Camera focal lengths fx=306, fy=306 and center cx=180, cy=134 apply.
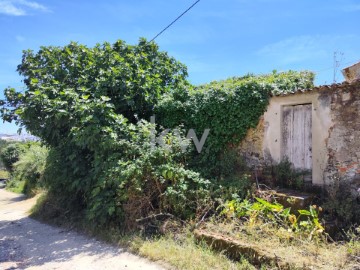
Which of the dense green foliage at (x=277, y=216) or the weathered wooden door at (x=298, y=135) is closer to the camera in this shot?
the dense green foliage at (x=277, y=216)

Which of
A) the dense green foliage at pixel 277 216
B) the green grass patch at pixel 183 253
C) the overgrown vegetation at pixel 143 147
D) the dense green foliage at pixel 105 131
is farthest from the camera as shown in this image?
the dense green foliage at pixel 105 131

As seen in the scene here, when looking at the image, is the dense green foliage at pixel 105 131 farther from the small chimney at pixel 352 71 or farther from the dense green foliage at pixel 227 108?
the small chimney at pixel 352 71

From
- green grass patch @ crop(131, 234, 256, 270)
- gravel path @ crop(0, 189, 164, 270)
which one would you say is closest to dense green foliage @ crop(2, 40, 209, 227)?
gravel path @ crop(0, 189, 164, 270)

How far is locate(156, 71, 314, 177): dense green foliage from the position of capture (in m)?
7.67

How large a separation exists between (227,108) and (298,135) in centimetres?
188

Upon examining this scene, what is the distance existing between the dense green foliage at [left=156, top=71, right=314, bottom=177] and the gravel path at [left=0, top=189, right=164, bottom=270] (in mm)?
3192

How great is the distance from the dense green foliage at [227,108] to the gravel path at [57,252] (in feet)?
10.5

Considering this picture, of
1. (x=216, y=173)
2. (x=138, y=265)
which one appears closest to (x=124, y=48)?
(x=216, y=173)

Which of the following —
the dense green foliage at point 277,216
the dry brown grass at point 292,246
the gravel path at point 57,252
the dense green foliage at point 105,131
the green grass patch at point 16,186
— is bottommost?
the green grass patch at point 16,186

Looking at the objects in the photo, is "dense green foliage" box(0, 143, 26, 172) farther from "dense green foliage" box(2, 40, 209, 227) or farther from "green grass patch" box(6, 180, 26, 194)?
"dense green foliage" box(2, 40, 209, 227)

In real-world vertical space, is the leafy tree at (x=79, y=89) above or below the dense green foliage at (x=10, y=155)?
above

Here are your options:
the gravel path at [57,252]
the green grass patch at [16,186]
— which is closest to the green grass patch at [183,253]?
the gravel path at [57,252]

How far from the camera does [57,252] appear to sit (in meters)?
6.29

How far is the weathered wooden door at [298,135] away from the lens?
23.2 ft
